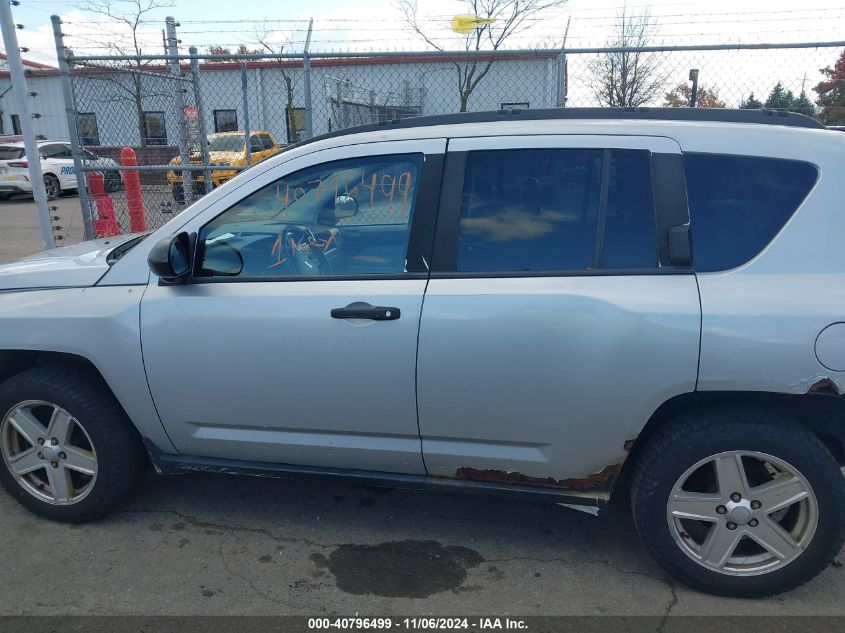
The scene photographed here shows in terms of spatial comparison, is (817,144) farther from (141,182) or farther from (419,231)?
(141,182)

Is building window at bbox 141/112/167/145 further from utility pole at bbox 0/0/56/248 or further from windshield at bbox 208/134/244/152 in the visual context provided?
utility pole at bbox 0/0/56/248

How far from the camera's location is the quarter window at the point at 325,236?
288 centimetres

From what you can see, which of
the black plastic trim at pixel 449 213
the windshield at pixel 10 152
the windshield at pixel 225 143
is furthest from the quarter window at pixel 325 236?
the windshield at pixel 10 152

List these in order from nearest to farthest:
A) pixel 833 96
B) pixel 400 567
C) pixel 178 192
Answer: pixel 400 567, pixel 178 192, pixel 833 96

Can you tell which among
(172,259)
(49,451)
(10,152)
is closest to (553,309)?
(172,259)

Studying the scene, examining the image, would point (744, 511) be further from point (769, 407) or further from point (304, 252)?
point (304, 252)

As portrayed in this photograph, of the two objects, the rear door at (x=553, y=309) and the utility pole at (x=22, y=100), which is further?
the utility pole at (x=22, y=100)

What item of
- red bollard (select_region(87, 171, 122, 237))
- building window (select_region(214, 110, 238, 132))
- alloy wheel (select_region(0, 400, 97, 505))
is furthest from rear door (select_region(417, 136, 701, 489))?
building window (select_region(214, 110, 238, 132))

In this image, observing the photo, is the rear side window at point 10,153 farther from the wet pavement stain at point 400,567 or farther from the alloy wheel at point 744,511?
the alloy wheel at point 744,511

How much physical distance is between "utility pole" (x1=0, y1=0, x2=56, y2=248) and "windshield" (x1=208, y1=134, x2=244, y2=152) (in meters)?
2.23

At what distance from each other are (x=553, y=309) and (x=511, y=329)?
0.18 m

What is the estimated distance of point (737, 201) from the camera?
2578mm

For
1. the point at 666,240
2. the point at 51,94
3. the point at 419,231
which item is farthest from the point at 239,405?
the point at 51,94
